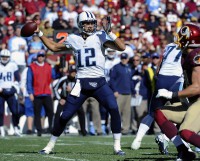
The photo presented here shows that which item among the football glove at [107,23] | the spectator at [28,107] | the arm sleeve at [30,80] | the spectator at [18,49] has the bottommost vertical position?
the spectator at [28,107]

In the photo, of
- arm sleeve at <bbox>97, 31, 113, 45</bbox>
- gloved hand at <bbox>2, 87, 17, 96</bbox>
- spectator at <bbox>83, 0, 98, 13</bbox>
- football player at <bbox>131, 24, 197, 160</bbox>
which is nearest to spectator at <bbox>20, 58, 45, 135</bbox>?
gloved hand at <bbox>2, 87, 17, 96</bbox>

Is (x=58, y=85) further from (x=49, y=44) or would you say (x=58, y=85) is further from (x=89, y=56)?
(x=89, y=56)

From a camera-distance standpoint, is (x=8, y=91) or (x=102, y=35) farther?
(x=8, y=91)

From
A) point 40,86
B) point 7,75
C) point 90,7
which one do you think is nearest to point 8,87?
point 7,75

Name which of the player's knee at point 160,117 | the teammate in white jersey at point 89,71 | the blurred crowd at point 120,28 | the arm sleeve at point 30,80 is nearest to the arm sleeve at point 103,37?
the teammate in white jersey at point 89,71

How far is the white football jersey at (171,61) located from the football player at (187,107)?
2788 mm

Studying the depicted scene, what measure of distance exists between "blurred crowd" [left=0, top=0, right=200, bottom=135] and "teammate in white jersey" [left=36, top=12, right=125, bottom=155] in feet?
18.3

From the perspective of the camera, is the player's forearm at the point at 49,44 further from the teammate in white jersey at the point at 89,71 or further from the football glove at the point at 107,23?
the football glove at the point at 107,23

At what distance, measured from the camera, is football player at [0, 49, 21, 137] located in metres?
15.2

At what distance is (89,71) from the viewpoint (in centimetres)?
953

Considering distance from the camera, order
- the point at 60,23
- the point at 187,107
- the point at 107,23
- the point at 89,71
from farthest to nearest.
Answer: the point at 60,23, the point at 89,71, the point at 107,23, the point at 187,107

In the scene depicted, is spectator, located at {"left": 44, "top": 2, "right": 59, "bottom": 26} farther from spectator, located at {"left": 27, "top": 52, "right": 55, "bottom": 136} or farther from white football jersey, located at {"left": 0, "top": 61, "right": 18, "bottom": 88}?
white football jersey, located at {"left": 0, "top": 61, "right": 18, "bottom": 88}

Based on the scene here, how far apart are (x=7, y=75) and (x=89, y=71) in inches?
243

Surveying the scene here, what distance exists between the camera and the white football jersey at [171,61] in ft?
34.7
